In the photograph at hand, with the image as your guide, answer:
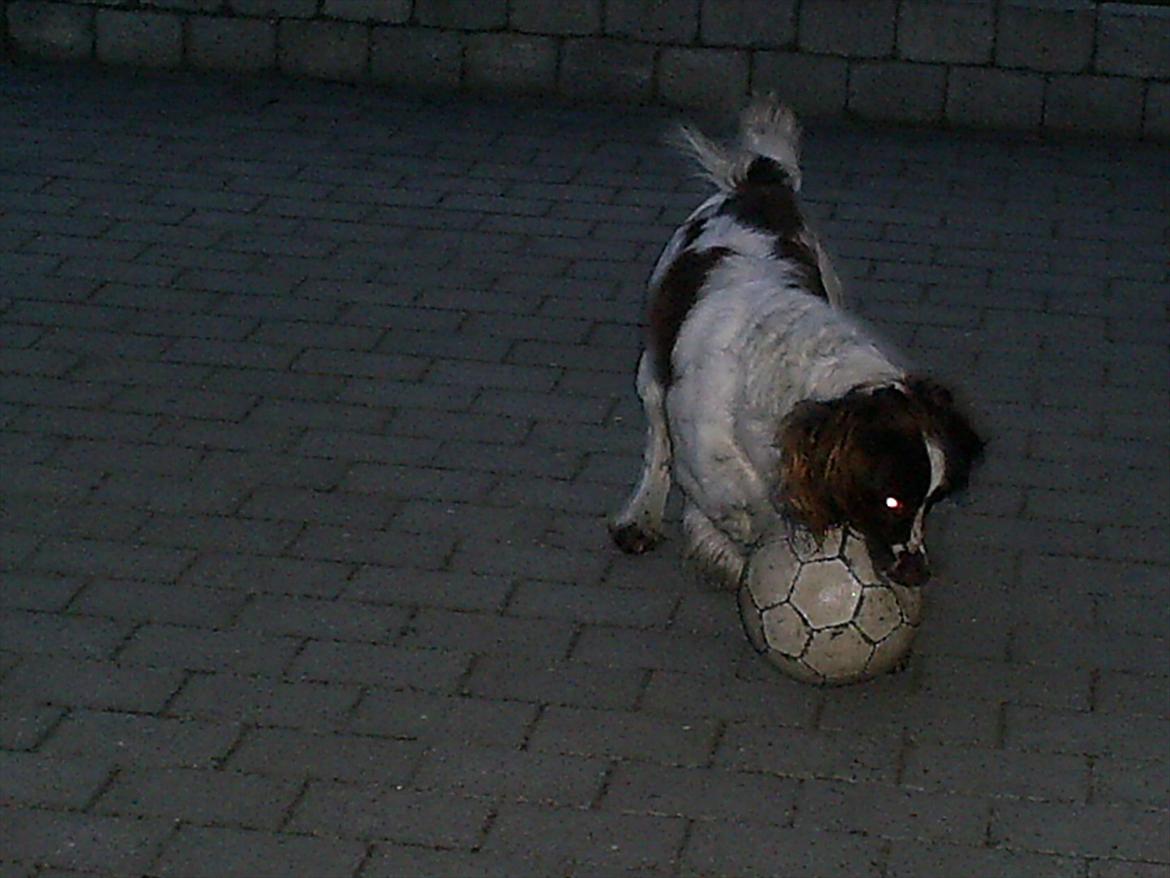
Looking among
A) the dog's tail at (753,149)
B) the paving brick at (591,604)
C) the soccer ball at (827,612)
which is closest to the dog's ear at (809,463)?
the soccer ball at (827,612)

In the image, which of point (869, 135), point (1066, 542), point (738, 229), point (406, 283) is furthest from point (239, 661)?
point (869, 135)

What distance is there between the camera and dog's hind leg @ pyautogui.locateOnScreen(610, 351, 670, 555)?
552cm

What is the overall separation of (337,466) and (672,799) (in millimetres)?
2024

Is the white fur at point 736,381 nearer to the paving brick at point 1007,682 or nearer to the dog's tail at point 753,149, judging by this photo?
the dog's tail at point 753,149

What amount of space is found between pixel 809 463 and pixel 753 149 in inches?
72.7

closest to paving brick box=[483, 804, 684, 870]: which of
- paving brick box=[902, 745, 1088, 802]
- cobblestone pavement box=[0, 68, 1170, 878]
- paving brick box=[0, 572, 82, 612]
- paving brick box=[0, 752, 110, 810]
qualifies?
cobblestone pavement box=[0, 68, 1170, 878]

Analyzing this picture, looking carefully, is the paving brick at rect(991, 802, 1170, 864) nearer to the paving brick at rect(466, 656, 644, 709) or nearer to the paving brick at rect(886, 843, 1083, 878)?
the paving brick at rect(886, 843, 1083, 878)

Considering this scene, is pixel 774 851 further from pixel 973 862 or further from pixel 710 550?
pixel 710 550

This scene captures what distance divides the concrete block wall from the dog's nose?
A: 583 centimetres

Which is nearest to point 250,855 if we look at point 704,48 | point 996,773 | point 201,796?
point 201,796

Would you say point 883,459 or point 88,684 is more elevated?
point 883,459

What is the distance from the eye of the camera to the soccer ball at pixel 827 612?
4.71 m

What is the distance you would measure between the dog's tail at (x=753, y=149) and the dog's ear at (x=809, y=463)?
1.54 meters

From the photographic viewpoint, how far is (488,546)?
554cm
